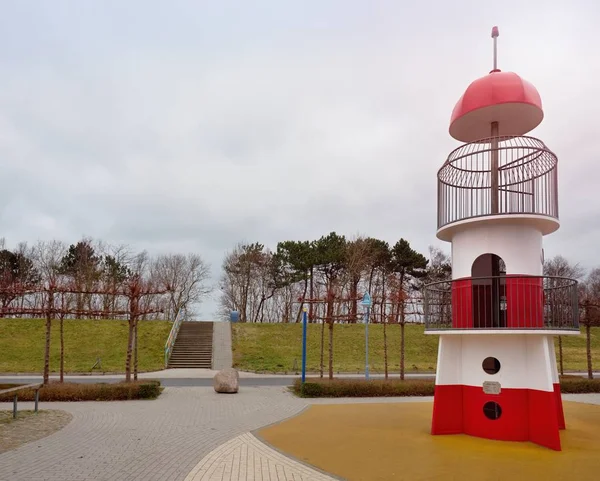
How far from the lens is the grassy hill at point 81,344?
90.7ft

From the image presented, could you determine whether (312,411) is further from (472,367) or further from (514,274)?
(514,274)

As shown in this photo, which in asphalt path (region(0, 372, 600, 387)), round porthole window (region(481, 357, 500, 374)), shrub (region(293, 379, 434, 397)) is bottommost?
asphalt path (region(0, 372, 600, 387))

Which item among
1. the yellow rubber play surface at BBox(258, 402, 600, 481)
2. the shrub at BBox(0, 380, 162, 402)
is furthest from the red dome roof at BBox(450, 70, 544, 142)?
the shrub at BBox(0, 380, 162, 402)

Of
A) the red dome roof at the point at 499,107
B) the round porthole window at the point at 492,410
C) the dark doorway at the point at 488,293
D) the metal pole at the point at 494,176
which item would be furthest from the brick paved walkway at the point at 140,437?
the red dome roof at the point at 499,107

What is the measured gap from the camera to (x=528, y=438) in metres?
10.0

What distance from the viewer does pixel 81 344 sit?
1236 inches

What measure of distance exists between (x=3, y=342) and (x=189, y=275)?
28988 mm

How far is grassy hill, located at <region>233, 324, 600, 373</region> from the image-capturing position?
29.5 m

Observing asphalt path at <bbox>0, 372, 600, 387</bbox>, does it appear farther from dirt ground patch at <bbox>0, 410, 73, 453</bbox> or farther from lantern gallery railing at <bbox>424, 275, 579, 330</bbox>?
lantern gallery railing at <bbox>424, 275, 579, 330</bbox>

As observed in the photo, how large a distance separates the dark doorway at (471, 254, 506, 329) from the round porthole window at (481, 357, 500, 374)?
0.72m

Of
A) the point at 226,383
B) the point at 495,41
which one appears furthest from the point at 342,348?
the point at 495,41

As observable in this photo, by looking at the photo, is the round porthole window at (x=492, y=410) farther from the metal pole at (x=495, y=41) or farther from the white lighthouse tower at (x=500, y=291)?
the metal pole at (x=495, y=41)

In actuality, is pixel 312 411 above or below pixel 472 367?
below

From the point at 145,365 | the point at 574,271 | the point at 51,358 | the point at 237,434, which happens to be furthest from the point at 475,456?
the point at 574,271
